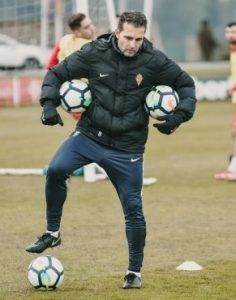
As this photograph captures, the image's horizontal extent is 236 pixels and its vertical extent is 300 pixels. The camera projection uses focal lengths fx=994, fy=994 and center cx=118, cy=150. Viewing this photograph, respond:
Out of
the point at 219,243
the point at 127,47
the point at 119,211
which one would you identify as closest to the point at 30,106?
the point at 119,211

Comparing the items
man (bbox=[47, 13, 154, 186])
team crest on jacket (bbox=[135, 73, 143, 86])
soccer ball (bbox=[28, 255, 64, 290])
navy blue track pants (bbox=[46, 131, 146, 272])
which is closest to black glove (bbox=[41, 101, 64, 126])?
navy blue track pants (bbox=[46, 131, 146, 272])

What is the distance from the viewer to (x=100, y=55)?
24.8ft

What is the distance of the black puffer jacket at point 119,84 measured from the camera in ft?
24.7

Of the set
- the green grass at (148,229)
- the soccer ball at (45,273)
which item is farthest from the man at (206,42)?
the soccer ball at (45,273)

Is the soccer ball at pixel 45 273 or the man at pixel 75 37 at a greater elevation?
the man at pixel 75 37

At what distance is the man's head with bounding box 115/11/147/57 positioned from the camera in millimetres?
7266

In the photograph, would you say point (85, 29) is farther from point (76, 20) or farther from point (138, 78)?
point (138, 78)

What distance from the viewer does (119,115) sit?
758cm

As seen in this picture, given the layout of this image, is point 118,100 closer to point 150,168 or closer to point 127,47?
point 127,47

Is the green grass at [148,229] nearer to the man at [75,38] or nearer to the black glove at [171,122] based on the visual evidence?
the black glove at [171,122]

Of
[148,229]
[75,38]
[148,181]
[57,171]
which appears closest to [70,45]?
[75,38]

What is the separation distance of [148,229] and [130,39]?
3.32m

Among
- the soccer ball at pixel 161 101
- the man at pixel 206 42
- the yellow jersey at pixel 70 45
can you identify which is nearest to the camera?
the soccer ball at pixel 161 101

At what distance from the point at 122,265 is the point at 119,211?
111 inches
